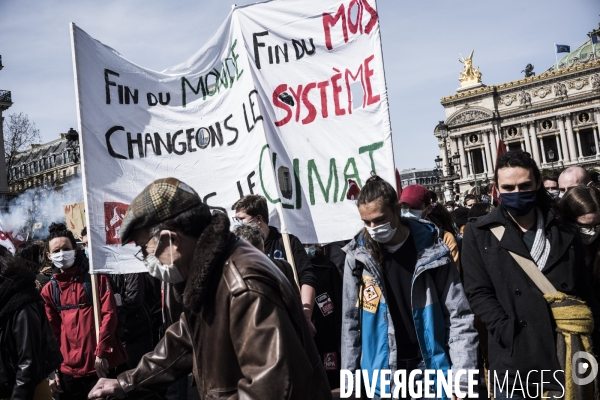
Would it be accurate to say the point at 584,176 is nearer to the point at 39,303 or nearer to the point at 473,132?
the point at 39,303

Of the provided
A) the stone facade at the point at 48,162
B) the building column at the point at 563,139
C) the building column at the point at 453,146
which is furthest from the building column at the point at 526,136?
the stone facade at the point at 48,162

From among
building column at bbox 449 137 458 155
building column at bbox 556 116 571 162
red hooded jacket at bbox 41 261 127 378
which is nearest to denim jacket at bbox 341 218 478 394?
red hooded jacket at bbox 41 261 127 378

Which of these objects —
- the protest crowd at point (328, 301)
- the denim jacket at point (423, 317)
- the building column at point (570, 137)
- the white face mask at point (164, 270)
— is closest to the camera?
the protest crowd at point (328, 301)

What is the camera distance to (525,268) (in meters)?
3.11

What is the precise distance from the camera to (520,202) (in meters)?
3.21

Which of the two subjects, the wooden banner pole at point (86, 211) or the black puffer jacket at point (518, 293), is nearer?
the black puffer jacket at point (518, 293)

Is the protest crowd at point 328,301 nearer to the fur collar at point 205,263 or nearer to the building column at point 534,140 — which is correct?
the fur collar at point 205,263

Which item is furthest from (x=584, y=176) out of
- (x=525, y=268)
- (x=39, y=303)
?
(x=39, y=303)

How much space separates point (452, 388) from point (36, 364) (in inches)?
90.3

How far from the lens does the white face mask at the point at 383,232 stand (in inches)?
129

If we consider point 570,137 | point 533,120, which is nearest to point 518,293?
point 570,137

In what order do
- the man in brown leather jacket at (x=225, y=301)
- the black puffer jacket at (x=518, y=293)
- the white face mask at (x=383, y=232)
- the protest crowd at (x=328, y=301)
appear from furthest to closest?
1. the white face mask at (x=383, y=232)
2. the black puffer jacket at (x=518, y=293)
3. the protest crowd at (x=328, y=301)
4. the man in brown leather jacket at (x=225, y=301)

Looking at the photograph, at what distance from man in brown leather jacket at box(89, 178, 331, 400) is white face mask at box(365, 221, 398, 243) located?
49.7 inches

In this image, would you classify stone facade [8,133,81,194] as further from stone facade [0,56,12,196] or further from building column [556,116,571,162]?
building column [556,116,571,162]
